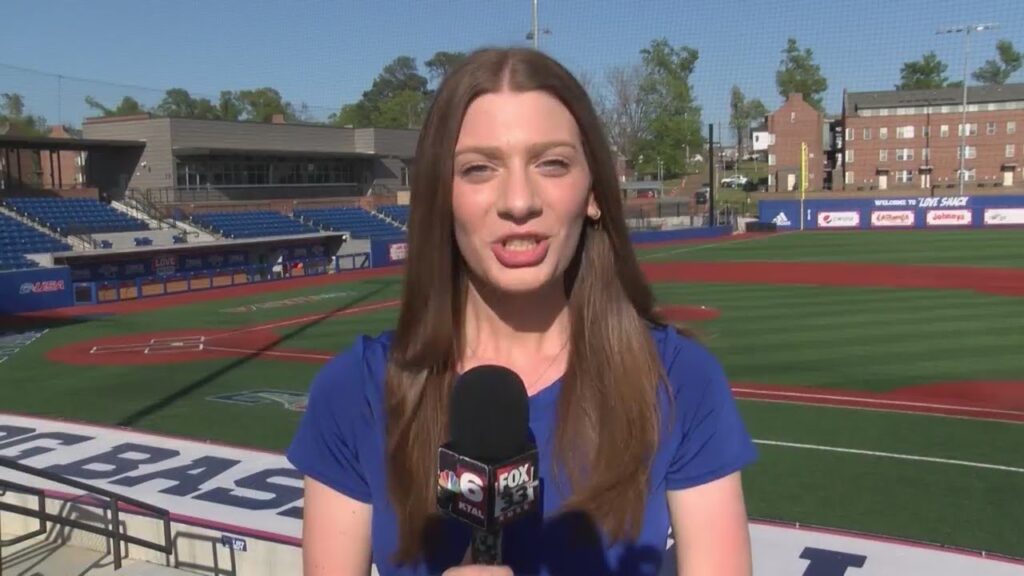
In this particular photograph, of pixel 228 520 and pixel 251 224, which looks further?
pixel 251 224

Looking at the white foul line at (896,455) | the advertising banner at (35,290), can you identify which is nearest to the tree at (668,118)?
the advertising banner at (35,290)

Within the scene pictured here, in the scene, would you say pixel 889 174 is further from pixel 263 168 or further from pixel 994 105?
pixel 263 168

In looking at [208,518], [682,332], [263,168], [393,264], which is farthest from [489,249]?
[263,168]

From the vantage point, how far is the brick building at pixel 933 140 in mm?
70438

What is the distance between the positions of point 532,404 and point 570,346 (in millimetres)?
167

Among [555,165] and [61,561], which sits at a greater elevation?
[555,165]

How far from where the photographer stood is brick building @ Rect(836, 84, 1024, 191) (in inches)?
2773

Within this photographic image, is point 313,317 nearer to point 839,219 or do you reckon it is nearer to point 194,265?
point 194,265

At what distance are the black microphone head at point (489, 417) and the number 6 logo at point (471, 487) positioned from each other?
4 centimetres

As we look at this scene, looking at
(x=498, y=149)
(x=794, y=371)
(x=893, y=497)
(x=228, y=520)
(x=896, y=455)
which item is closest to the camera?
(x=498, y=149)

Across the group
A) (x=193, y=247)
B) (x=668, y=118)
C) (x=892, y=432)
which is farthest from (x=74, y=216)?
(x=668, y=118)

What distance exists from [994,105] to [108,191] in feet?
217

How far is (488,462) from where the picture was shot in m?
1.47

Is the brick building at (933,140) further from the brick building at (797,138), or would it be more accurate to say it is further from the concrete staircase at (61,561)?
the concrete staircase at (61,561)
